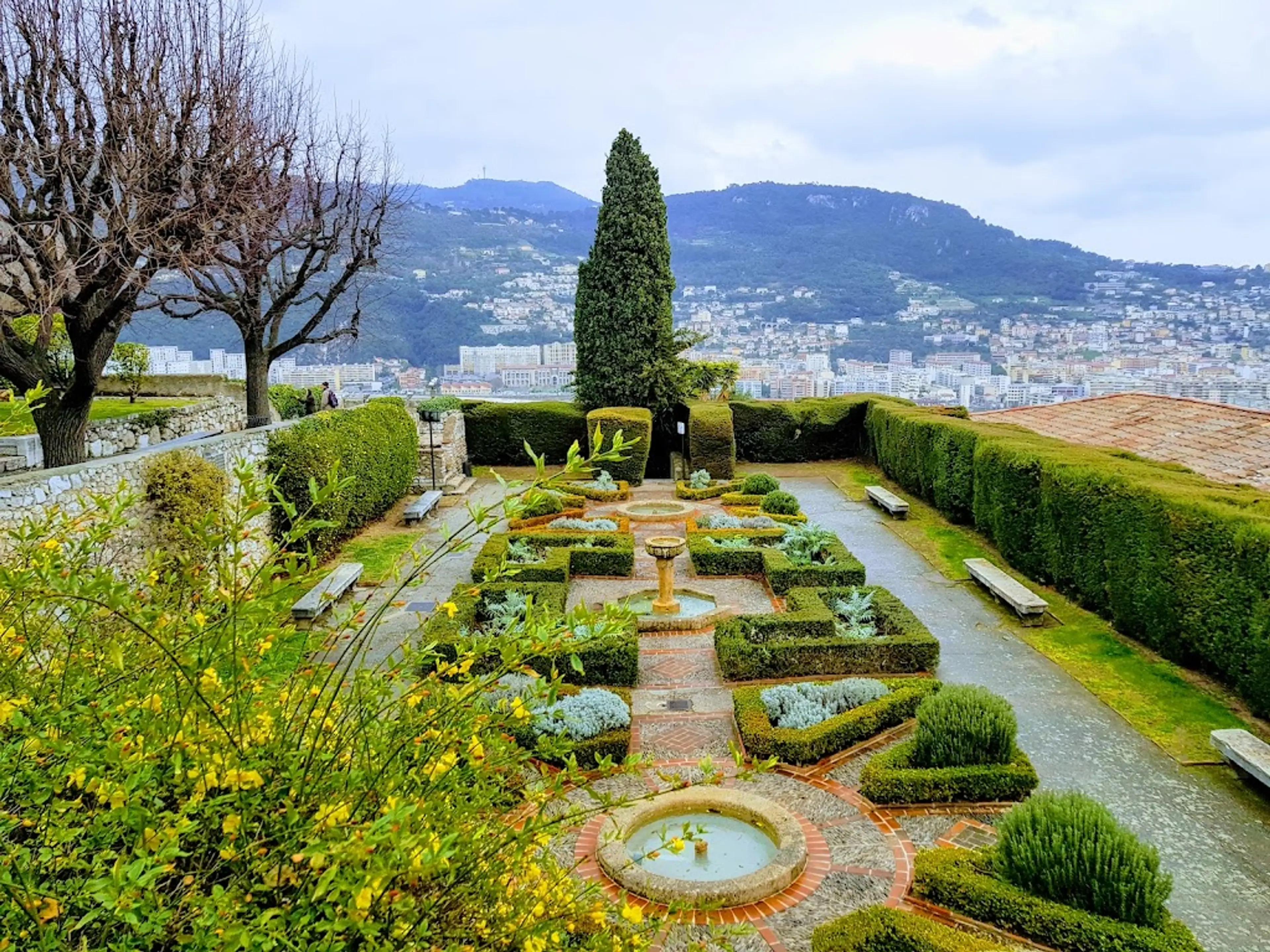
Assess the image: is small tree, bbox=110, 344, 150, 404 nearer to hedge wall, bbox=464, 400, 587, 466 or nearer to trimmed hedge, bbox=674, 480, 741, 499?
hedge wall, bbox=464, 400, 587, 466

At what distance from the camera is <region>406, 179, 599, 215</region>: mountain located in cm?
7875

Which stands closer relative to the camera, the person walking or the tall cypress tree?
the person walking

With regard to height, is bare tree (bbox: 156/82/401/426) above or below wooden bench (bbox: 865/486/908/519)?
above

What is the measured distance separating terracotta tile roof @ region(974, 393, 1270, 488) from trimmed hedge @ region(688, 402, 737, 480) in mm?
5532

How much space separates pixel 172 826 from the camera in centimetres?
196

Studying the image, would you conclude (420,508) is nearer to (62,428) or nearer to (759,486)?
(759,486)

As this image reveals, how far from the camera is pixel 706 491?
56.0 feet

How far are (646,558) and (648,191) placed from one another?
11.1 m

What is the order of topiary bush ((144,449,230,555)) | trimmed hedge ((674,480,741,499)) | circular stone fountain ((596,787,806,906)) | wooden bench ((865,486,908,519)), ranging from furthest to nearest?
trimmed hedge ((674,480,741,499)), wooden bench ((865,486,908,519)), topiary bush ((144,449,230,555)), circular stone fountain ((596,787,806,906))

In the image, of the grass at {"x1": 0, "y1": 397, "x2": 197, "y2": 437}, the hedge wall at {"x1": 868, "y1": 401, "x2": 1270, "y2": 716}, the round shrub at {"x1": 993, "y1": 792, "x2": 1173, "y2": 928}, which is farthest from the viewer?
the grass at {"x1": 0, "y1": 397, "x2": 197, "y2": 437}

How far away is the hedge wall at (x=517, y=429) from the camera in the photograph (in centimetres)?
2144

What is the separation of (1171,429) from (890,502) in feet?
16.2

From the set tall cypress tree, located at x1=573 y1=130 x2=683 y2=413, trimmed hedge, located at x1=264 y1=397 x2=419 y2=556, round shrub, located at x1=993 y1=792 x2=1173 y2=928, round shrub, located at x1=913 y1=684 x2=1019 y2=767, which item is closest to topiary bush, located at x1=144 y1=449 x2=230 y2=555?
trimmed hedge, located at x1=264 y1=397 x2=419 y2=556

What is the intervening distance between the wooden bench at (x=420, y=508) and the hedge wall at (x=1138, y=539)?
9.68 metres
